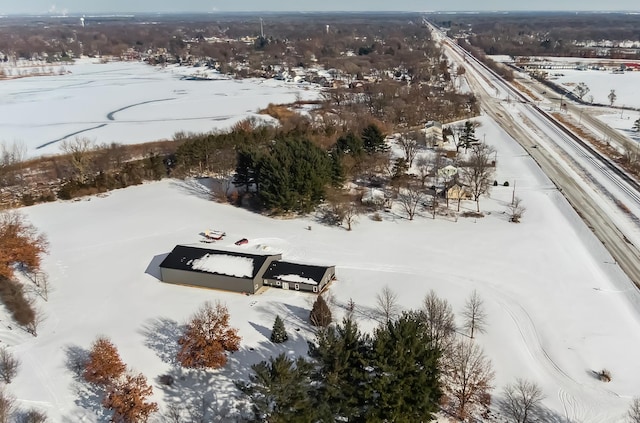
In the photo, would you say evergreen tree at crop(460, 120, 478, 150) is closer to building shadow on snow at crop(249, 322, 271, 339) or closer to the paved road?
the paved road

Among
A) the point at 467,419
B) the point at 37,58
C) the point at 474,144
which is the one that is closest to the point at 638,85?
the point at 474,144

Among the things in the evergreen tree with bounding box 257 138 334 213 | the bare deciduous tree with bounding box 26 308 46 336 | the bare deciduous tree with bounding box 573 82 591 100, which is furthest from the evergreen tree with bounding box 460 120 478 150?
the bare deciduous tree with bounding box 26 308 46 336

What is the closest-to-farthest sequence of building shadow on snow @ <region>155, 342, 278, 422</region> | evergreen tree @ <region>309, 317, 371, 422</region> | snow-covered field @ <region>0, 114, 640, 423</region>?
evergreen tree @ <region>309, 317, 371, 422</region> → building shadow on snow @ <region>155, 342, 278, 422</region> → snow-covered field @ <region>0, 114, 640, 423</region>

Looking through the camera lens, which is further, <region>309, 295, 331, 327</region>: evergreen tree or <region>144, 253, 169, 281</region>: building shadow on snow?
<region>144, 253, 169, 281</region>: building shadow on snow

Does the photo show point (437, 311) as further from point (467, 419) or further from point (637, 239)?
point (637, 239)

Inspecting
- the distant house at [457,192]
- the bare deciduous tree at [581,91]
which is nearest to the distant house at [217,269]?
the distant house at [457,192]

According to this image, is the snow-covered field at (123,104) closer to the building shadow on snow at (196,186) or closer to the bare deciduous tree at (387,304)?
the building shadow on snow at (196,186)
